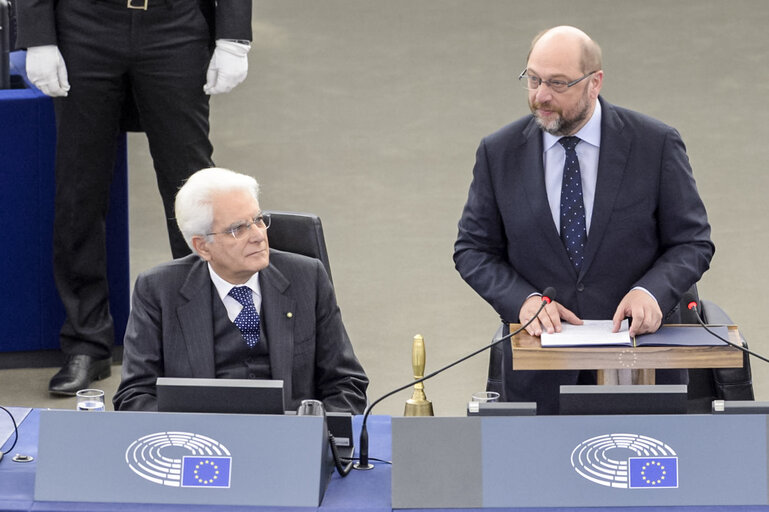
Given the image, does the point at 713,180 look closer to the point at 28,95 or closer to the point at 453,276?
the point at 453,276

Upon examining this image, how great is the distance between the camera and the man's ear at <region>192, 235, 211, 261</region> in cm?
385

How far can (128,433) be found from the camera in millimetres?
3066

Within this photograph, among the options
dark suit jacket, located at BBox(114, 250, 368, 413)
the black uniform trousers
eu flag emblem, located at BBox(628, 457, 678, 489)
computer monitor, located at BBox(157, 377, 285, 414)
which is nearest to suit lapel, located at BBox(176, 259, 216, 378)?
dark suit jacket, located at BBox(114, 250, 368, 413)

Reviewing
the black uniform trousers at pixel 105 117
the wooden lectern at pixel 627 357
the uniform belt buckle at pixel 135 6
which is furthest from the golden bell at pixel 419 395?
the uniform belt buckle at pixel 135 6

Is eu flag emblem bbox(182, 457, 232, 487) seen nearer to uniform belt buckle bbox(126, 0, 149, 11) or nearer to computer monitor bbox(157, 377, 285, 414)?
computer monitor bbox(157, 377, 285, 414)

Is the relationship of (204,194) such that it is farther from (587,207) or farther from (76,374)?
(76,374)

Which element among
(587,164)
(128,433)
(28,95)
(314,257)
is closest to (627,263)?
(587,164)

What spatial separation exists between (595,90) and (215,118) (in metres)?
5.75

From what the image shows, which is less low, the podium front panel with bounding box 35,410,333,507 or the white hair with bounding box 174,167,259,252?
the white hair with bounding box 174,167,259,252

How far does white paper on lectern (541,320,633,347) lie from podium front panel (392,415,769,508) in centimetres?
43


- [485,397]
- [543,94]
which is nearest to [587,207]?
[543,94]

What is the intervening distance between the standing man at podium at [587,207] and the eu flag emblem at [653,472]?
80cm

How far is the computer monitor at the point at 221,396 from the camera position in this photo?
10.0 ft

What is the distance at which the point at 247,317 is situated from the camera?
3.90 metres
